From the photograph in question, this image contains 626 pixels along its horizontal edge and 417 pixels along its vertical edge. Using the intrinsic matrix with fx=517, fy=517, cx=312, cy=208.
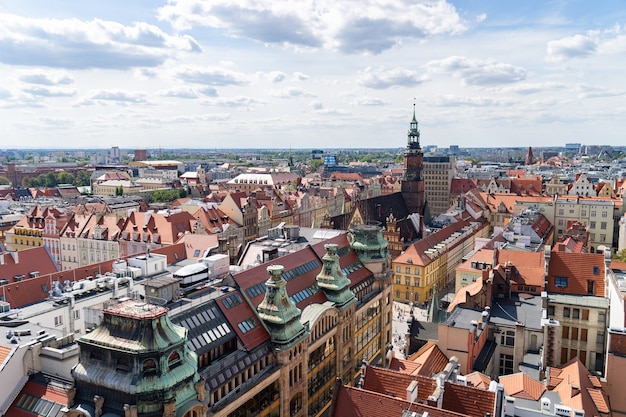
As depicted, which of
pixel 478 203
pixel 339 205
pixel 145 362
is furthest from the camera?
pixel 339 205

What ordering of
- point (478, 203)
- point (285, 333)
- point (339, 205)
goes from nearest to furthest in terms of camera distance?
point (285, 333), point (478, 203), point (339, 205)

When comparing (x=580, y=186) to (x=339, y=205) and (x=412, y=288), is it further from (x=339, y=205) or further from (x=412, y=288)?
(x=412, y=288)

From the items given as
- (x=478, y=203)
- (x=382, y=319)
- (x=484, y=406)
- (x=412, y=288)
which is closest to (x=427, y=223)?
(x=478, y=203)

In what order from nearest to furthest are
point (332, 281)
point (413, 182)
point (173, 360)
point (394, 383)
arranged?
point (173, 360)
point (394, 383)
point (332, 281)
point (413, 182)

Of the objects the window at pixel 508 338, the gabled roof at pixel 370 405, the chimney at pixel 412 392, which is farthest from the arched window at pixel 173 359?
the window at pixel 508 338

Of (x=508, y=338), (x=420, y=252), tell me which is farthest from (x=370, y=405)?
(x=420, y=252)

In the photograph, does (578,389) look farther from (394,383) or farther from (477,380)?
(394,383)

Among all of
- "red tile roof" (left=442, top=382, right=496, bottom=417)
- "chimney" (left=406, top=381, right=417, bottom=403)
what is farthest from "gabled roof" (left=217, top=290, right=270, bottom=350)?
"red tile roof" (left=442, top=382, right=496, bottom=417)
